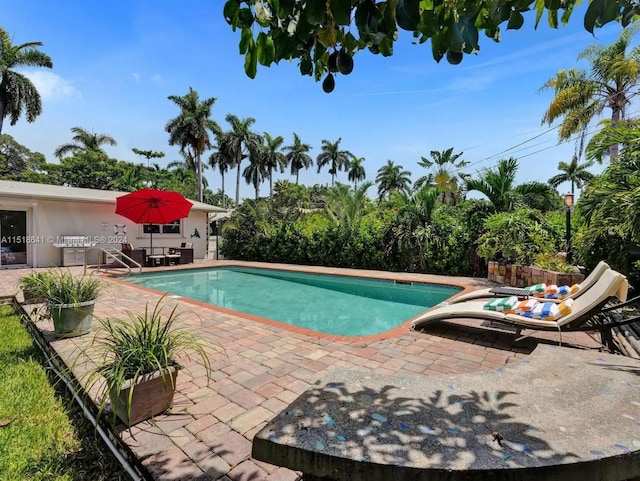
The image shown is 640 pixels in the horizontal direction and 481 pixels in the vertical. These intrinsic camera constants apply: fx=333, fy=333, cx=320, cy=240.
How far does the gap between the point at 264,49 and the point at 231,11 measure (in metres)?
0.21

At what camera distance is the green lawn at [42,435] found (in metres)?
2.34

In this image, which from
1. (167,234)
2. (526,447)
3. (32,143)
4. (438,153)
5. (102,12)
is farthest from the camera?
(32,143)

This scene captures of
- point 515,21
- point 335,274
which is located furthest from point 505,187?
point 515,21

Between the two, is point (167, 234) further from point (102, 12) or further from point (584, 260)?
point (584, 260)

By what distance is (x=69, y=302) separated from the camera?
463 cm

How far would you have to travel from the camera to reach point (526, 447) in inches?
63.7

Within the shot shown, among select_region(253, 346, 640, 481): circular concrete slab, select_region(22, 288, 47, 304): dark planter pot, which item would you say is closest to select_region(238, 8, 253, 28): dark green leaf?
select_region(253, 346, 640, 481): circular concrete slab

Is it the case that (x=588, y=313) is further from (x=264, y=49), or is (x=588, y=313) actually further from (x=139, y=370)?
(x=139, y=370)

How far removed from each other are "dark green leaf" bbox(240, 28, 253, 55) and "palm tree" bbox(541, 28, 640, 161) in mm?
19173

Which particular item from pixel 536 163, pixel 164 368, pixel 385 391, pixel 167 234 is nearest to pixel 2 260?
pixel 167 234

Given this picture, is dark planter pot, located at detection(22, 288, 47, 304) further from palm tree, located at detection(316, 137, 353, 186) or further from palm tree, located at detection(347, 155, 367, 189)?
palm tree, located at detection(347, 155, 367, 189)

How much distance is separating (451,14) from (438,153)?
31176 mm

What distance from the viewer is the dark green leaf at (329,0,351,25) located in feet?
4.17

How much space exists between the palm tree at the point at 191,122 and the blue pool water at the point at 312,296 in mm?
22150
